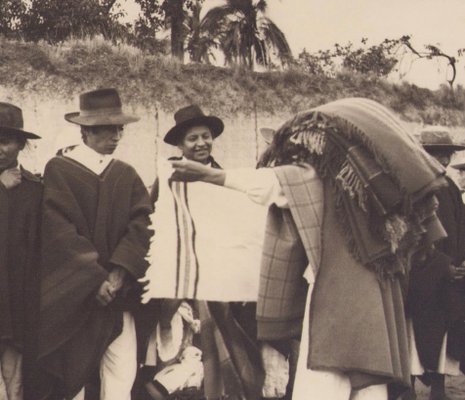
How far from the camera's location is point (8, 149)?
5.31 meters

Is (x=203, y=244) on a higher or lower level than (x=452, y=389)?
higher

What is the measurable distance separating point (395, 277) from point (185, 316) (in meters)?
1.89

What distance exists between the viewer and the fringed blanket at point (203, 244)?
16.6 ft

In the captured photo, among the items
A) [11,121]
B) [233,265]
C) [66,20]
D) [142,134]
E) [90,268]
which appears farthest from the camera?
[66,20]

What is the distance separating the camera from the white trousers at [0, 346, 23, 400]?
531cm

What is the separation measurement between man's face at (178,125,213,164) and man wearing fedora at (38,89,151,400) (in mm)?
718

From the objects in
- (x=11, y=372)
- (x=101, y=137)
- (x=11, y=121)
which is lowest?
(x=11, y=372)

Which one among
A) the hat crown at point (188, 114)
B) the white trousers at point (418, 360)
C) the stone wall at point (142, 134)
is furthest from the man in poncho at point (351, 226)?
the stone wall at point (142, 134)

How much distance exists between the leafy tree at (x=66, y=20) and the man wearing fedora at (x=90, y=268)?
1421 centimetres

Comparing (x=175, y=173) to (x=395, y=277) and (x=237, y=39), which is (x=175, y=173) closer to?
(x=395, y=277)

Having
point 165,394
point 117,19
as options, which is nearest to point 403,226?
point 165,394

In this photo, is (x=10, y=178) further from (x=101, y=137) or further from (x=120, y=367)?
(x=120, y=367)

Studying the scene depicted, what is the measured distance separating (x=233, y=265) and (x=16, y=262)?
136 cm

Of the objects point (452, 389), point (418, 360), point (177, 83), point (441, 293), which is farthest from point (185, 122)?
point (177, 83)
